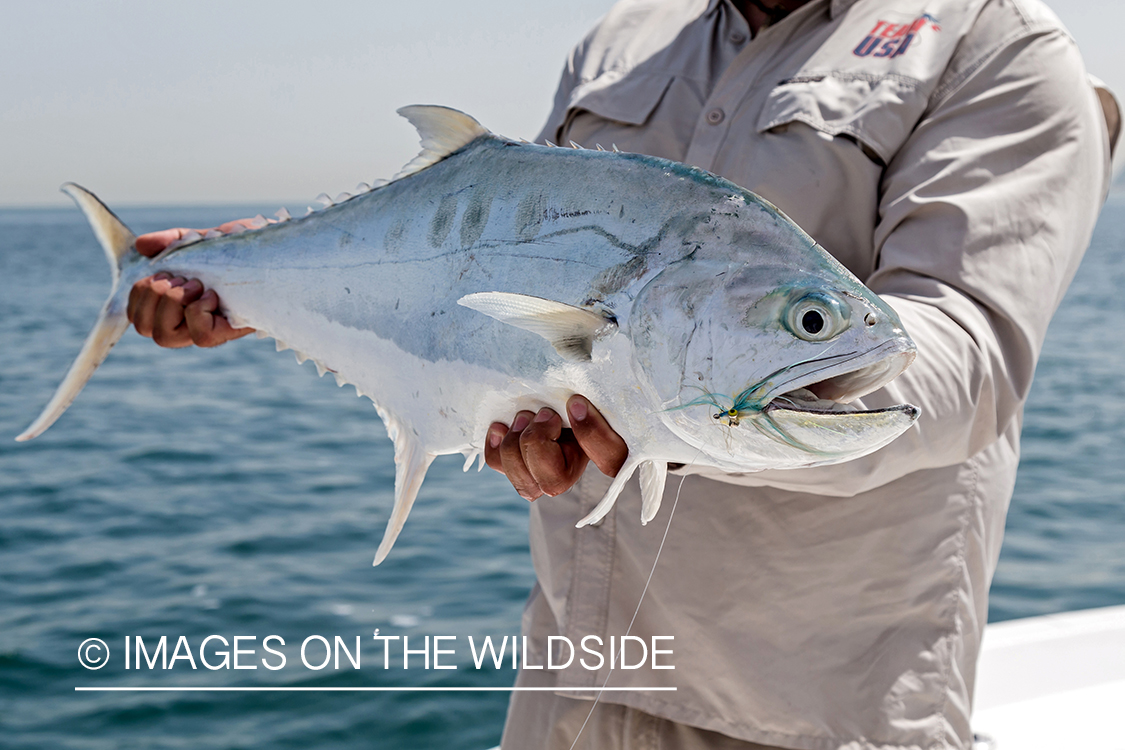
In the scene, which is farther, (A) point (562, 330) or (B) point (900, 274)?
(B) point (900, 274)

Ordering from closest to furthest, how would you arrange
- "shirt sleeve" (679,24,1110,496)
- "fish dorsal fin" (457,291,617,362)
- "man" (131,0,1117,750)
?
"fish dorsal fin" (457,291,617,362) < "shirt sleeve" (679,24,1110,496) < "man" (131,0,1117,750)

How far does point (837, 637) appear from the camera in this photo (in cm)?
185

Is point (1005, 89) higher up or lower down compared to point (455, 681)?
higher up

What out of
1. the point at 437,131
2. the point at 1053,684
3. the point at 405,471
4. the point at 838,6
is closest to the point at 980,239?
the point at 838,6

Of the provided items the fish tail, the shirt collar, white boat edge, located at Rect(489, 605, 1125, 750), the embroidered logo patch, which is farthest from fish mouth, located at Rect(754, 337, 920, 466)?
white boat edge, located at Rect(489, 605, 1125, 750)

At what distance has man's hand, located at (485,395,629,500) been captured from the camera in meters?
1.27

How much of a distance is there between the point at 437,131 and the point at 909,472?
1.01 m

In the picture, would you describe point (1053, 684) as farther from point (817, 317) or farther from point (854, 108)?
point (817, 317)

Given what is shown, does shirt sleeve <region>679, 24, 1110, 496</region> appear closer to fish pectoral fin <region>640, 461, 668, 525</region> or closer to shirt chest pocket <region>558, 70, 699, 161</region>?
fish pectoral fin <region>640, 461, 668, 525</region>

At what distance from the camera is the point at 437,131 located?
1.53 metres

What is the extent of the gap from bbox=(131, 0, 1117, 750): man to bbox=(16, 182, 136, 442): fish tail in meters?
0.10

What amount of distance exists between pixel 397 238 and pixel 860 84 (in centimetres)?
103

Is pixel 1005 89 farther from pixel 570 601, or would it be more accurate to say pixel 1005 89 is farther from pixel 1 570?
pixel 1 570

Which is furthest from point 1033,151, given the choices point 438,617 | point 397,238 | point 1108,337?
point 1108,337
